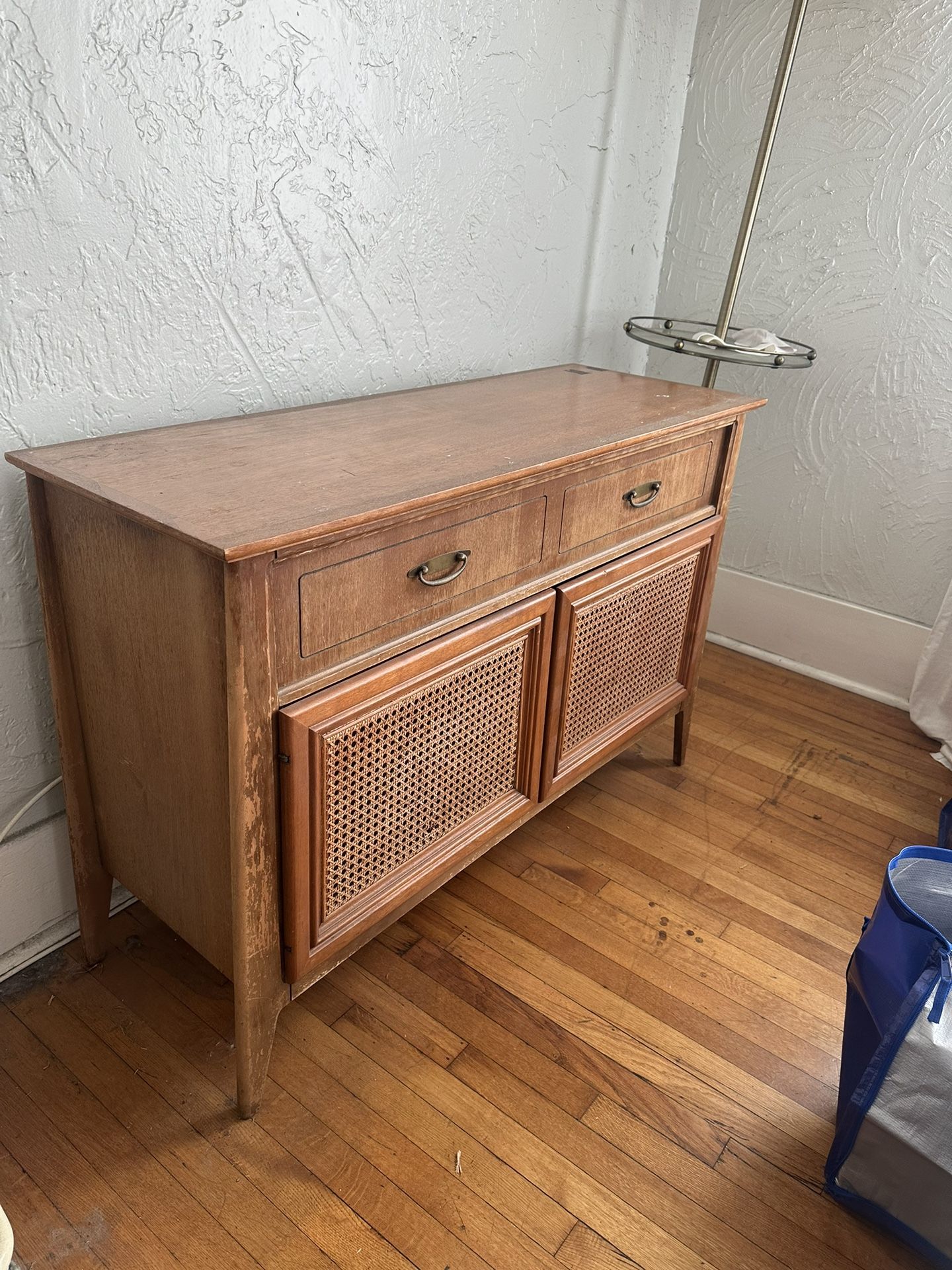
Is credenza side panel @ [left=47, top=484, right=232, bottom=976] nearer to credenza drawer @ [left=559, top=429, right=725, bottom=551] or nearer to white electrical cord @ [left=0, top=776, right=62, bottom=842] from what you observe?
white electrical cord @ [left=0, top=776, right=62, bottom=842]

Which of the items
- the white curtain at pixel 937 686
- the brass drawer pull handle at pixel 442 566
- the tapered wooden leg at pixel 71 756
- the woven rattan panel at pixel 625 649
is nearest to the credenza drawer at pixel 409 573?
the brass drawer pull handle at pixel 442 566

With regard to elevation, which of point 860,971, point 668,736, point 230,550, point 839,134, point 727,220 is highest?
point 839,134

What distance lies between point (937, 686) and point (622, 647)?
106 centimetres

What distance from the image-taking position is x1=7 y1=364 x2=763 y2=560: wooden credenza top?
0.98 meters

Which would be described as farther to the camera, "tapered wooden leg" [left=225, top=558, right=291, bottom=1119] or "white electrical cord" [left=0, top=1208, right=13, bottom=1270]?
"tapered wooden leg" [left=225, top=558, right=291, bottom=1119]

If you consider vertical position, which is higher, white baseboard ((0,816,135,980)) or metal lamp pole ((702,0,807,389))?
metal lamp pole ((702,0,807,389))

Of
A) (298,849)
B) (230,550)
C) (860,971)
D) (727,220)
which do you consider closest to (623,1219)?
(860,971)

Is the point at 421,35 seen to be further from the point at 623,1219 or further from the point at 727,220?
the point at 623,1219

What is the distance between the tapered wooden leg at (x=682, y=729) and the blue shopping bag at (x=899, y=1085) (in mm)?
849

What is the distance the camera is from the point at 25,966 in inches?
55.2

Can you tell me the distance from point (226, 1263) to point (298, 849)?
463 millimetres

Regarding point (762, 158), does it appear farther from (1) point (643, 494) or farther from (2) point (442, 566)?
(2) point (442, 566)

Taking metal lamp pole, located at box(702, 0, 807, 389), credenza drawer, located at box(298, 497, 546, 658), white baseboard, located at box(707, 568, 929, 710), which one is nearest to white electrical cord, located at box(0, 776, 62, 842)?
credenza drawer, located at box(298, 497, 546, 658)

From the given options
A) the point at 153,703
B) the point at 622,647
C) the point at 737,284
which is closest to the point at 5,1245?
the point at 153,703
